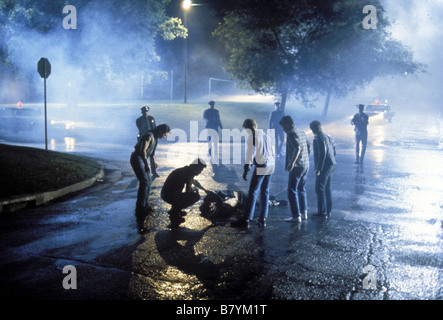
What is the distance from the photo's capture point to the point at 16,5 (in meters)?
24.8

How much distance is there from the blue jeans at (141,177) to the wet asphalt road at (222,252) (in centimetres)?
30

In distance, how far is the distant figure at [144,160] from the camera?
725cm

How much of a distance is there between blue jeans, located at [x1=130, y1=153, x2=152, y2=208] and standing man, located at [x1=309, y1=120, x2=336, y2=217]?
303cm

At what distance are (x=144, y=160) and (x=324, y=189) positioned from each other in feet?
10.7

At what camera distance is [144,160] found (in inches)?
288

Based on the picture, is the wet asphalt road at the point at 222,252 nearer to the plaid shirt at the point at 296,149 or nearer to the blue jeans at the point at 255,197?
the blue jeans at the point at 255,197

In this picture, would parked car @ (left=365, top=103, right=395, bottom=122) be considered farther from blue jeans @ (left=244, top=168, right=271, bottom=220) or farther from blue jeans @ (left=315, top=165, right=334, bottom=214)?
blue jeans @ (left=244, top=168, right=271, bottom=220)
